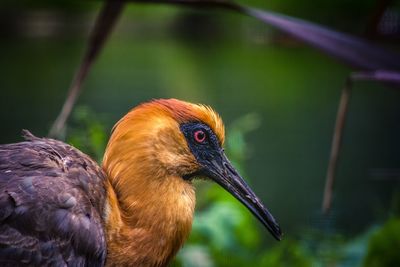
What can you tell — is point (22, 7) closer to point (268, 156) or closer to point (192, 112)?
point (268, 156)

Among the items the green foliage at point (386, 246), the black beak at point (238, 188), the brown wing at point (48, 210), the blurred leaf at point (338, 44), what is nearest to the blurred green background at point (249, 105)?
the green foliage at point (386, 246)

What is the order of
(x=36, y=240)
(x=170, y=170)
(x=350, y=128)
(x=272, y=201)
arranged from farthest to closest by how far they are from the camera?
(x=350, y=128) → (x=272, y=201) → (x=170, y=170) → (x=36, y=240)

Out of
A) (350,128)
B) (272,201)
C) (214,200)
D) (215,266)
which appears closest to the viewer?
(215,266)

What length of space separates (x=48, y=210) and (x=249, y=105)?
960cm

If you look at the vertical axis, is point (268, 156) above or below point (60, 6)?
above

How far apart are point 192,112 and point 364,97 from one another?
11.2m

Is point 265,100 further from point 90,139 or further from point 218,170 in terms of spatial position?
point 218,170

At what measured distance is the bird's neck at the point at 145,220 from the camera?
3713 millimetres

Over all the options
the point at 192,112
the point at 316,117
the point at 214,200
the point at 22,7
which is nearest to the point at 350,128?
the point at 316,117

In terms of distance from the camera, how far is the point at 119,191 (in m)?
3.85

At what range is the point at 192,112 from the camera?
3.88 metres

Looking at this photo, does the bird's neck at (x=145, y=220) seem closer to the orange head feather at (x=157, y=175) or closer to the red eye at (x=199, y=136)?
the orange head feather at (x=157, y=175)

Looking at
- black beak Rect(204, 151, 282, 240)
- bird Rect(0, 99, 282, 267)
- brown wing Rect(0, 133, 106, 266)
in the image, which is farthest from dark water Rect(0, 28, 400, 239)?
brown wing Rect(0, 133, 106, 266)

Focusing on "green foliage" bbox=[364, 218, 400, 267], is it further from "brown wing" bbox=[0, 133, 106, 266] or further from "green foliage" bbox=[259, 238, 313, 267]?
"brown wing" bbox=[0, 133, 106, 266]
